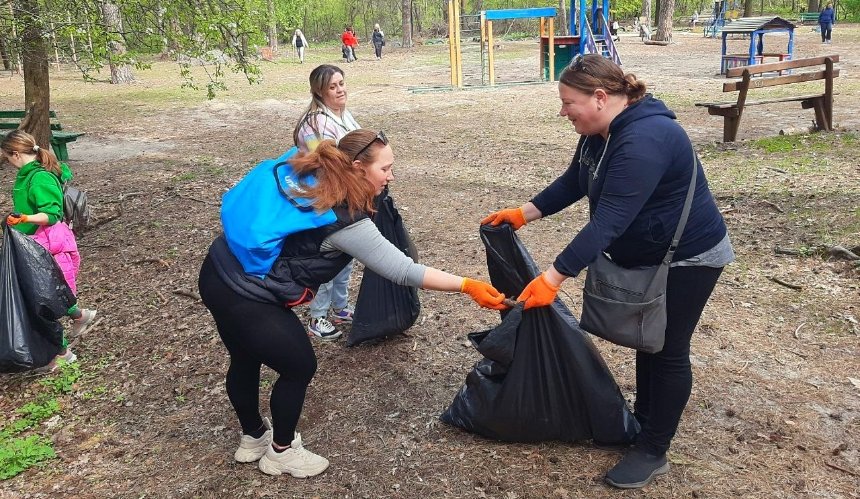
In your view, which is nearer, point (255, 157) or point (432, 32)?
point (255, 157)

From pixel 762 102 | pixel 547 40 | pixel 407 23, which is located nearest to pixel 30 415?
pixel 762 102

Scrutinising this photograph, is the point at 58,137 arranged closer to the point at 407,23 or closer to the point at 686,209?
the point at 686,209

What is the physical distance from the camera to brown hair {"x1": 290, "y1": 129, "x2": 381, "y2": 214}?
7.26 feet

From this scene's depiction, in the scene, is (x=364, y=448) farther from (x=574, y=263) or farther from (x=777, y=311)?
(x=777, y=311)

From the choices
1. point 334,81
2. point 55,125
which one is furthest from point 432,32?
point 334,81

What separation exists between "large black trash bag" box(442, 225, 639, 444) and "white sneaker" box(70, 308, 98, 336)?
276 cm

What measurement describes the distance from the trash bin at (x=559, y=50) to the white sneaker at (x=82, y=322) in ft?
47.0

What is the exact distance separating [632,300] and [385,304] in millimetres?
1685

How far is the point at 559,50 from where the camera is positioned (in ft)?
59.0

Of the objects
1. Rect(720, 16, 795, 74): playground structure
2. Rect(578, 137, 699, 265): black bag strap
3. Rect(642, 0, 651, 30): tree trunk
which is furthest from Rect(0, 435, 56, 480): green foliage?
Rect(642, 0, 651, 30): tree trunk

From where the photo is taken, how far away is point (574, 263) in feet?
7.30

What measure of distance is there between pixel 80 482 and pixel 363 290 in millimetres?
1575

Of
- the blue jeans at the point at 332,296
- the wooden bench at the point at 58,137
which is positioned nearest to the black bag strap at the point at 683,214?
the blue jeans at the point at 332,296

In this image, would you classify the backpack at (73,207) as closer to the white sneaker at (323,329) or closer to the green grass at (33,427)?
the green grass at (33,427)
